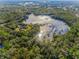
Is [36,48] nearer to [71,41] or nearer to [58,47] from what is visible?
[58,47]

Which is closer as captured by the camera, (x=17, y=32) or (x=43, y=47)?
(x=43, y=47)

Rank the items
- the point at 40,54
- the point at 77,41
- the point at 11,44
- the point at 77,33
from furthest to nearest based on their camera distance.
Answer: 1. the point at 77,33
2. the point at 77,41
3. the point at 11,44
4. the point at 40,54

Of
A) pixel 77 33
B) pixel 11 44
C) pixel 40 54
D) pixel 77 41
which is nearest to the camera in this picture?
pixel 40 54

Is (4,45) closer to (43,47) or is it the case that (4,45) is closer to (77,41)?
(43,47)

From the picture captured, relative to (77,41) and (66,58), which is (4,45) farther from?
(77,41)

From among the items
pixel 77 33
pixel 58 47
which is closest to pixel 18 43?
pixel 58 47

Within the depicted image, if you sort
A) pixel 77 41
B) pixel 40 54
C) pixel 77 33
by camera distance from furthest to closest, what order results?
pixel 77 33 < pixel 77 41 < pixel 40 54

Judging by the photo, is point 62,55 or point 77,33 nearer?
point 62,55

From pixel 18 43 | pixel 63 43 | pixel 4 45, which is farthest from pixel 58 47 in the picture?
pixel 4 45

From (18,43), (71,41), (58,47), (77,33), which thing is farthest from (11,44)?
(77,33)
